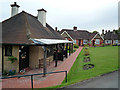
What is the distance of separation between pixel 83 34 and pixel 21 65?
3319 centimetres

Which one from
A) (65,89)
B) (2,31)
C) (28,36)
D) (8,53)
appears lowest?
(65,89)

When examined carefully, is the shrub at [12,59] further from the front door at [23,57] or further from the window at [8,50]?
the window at [8,50]

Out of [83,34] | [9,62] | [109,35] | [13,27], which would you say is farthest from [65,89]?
[109,35]

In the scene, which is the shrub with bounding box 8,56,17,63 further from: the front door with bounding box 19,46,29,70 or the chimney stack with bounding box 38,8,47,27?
the chimney stack with bounding box 38,8,47,27

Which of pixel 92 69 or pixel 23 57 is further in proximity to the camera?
pixel 23 57

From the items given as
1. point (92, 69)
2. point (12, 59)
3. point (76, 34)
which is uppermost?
point (76, 34)

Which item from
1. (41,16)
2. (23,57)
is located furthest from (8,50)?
(41,16)

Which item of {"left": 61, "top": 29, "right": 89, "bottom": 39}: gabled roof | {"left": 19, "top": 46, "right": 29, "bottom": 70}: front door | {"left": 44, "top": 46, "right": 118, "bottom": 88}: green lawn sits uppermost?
{"left": 61, "top": 29, "right": 89, "bottom": 39}: gabled roof

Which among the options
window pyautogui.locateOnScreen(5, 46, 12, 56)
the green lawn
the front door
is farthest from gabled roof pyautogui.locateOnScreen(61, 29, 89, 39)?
window pyautogui.locateOnScreen(5, 46, 12, 56)

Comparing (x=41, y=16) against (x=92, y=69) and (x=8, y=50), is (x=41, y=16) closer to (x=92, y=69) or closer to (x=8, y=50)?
(x=8, y=50)

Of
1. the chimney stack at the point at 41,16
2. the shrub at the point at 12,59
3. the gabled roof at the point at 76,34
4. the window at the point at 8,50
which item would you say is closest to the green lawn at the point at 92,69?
the shrub at the point at 12,59

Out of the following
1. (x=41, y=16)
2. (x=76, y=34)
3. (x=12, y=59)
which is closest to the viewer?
(x=12, y=59)

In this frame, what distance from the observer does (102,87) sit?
183 inches

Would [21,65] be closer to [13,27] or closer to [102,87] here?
[13,27]
